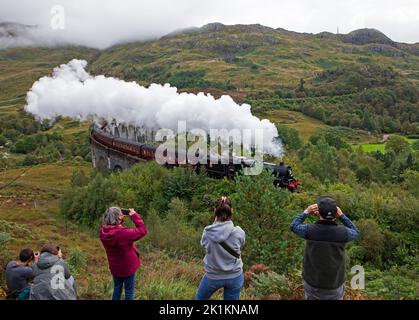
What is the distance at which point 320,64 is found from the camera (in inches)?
7554

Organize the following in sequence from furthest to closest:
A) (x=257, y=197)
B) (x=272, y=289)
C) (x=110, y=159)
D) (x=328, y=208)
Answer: (x=110, y=159), (x=257, y=197), (x=272, y=289), (x=328, y=208)

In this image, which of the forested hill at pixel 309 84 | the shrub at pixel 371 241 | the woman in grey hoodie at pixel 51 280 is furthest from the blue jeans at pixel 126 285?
the forested hill at pixel 309 84

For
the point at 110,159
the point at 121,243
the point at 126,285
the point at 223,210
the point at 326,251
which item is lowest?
the point at 110,159

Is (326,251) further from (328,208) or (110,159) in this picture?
(110,159)

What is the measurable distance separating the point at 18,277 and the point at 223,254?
3.19 m

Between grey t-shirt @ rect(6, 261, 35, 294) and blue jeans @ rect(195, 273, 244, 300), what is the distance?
8.72ft

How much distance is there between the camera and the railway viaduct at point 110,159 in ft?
138

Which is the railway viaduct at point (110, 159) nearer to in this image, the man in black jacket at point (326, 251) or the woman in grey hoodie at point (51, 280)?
the woman in grey hoodie at point (51, 280)

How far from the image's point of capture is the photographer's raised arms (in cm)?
517

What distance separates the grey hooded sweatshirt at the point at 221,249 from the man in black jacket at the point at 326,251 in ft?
2.90

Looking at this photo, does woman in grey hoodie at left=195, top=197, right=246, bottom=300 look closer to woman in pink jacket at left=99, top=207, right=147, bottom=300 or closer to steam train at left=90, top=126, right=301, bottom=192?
woman in pink jacket at left=99, top=207, right=147, bottom=300

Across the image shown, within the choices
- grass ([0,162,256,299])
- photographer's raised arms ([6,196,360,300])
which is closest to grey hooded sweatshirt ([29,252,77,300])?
photographer's raised arms ([6,196,360,300])

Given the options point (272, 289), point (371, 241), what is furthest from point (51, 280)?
point (371, 241)

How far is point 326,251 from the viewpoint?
516 cm
